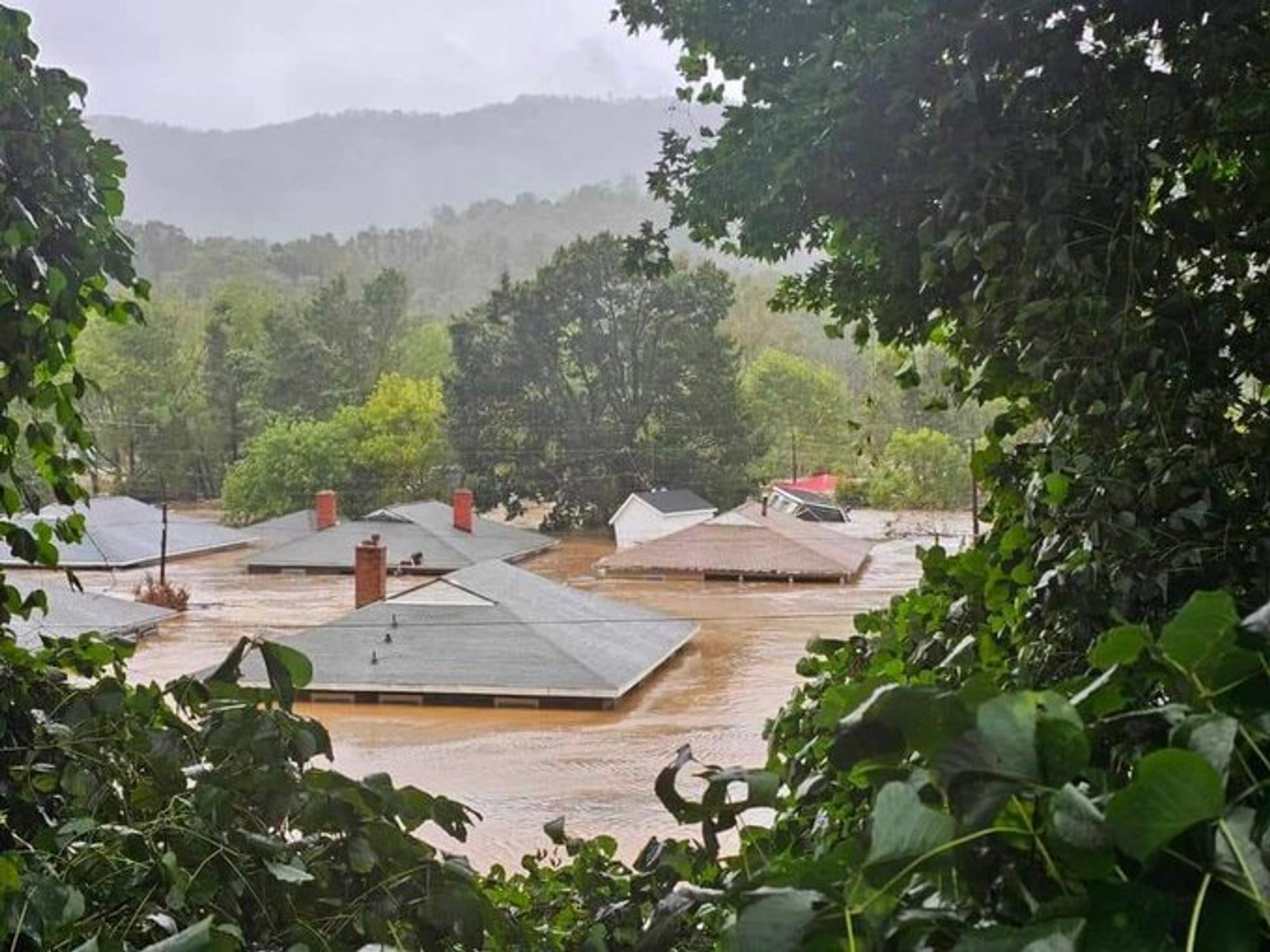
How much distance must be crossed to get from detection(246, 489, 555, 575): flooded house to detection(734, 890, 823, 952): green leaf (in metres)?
3.87

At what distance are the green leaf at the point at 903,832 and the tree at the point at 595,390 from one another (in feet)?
15.1

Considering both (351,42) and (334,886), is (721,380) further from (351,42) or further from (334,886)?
(334,886)

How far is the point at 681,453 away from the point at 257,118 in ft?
8.38

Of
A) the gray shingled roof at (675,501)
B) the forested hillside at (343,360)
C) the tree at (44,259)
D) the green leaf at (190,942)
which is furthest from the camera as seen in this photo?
the gray shingled roof at (675,501)

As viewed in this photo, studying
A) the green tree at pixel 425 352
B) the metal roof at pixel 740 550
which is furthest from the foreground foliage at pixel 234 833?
the green tree at pixel 425 352

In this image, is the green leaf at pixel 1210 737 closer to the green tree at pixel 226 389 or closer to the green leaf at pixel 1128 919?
the green leaf at pixel 1128 919

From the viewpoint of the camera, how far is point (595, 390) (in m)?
5.75

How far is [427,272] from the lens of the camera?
19.2 feet


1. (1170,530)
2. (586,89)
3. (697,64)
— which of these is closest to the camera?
(1170,530)

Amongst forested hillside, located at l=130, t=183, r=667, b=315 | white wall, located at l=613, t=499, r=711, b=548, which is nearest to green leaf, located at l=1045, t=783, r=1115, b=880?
white wall, located at l=613, t=499, r=711, b=548

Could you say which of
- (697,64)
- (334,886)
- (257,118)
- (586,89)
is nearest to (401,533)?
(257,118)

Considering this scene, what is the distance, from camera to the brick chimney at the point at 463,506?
5.18 metres

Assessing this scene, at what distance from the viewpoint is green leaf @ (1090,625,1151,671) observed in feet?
0.94

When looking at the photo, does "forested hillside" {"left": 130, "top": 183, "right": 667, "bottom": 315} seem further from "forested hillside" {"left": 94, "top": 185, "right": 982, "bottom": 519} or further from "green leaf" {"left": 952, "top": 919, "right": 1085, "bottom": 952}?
"green leaf" {"left": 952, "top": 919, "right": 1085, "bottom": 952}
